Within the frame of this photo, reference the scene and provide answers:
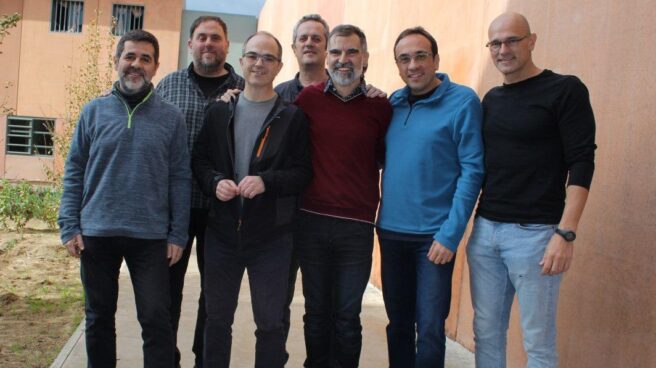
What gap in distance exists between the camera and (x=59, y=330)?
17.1ft

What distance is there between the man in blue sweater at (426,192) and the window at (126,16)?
20.5 m

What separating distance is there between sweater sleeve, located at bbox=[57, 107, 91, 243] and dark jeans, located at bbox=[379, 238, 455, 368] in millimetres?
1576

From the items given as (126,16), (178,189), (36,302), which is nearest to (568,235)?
(178,189)

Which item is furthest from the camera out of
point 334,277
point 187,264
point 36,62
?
point 36,62

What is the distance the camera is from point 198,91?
148 inches

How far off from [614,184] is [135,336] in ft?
11.5

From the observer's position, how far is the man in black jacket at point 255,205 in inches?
125

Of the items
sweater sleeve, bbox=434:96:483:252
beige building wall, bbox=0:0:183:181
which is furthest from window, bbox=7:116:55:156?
sweater sleeve, bbox=434:96:483:252

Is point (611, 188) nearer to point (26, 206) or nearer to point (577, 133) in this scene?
point (577, 133)

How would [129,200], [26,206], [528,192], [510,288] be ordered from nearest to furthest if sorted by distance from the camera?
[528,192], [510,288], [129,200], [26,206]

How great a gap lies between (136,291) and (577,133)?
227cm

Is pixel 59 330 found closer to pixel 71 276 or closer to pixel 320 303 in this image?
pixel 71 276

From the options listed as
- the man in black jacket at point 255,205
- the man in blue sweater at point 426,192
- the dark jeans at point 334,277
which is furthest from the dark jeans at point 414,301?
the man in black jacket at point 255,205

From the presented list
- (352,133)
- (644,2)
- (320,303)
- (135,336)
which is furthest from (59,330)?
(644,2)
